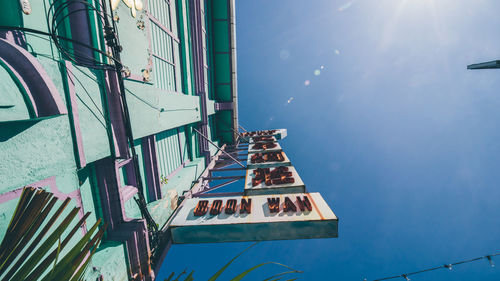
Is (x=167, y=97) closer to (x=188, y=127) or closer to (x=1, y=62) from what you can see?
(x=188, y=127)

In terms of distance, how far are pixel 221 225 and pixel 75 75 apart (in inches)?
213

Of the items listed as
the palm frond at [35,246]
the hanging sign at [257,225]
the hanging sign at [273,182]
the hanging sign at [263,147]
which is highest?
the palm frond at [35,246]

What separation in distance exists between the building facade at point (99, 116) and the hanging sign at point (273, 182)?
11.5 ft

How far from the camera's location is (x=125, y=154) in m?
5.78

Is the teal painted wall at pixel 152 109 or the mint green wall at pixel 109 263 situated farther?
the teal painted wall at pixel 152 109

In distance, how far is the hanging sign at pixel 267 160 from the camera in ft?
37.3

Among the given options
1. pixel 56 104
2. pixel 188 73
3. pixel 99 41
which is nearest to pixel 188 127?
pixel 188 73

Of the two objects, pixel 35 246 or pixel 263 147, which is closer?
pixel 35 246

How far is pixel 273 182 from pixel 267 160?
9.66 ft

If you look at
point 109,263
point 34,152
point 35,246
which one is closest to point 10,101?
point 34,152

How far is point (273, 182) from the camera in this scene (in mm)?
9141

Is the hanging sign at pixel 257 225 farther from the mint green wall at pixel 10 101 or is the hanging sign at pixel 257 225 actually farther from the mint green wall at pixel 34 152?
the mint green wall at pixel 10 101

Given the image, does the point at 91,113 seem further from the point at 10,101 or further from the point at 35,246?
the point at 35,246

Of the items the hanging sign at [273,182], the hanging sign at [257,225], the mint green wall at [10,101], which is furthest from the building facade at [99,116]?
the hanging sign at [273,182]
